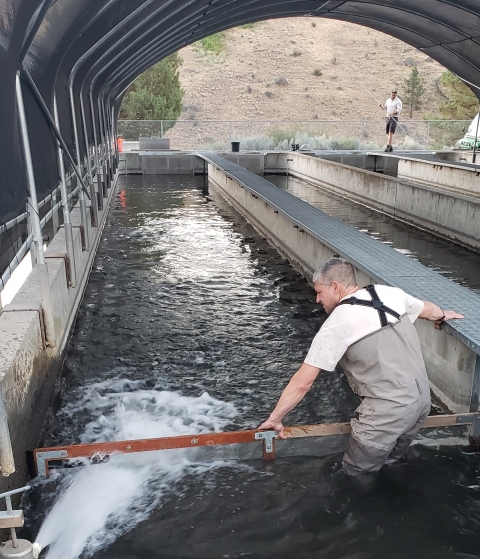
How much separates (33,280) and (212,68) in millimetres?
72504

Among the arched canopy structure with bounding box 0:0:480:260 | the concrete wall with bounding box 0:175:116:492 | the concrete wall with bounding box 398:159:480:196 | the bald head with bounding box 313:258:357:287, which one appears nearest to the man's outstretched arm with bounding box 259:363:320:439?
the bald head with bounding box 313:258:357:287

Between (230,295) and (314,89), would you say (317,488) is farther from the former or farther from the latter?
(314,89)

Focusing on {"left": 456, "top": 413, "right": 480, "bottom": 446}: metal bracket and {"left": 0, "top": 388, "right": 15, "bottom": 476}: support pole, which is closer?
{"left": 0, "top": 388, "right": 15, "bottom": 476}: support pole

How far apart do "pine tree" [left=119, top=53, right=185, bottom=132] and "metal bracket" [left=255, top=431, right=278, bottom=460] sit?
120 ft

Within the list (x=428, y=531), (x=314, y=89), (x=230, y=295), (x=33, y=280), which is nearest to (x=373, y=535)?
(x=428, y=531)

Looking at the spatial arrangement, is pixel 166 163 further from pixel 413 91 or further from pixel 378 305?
pixel 413 91

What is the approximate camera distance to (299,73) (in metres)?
73.1

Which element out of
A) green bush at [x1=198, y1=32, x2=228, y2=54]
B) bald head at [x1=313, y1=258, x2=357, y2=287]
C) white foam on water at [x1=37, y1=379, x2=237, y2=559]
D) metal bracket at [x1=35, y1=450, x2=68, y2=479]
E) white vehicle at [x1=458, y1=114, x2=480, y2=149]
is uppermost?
green bush at [x1=198, y1=32, x2=228, y2=54]

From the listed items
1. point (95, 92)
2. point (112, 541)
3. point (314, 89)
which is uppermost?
point (314, 89)

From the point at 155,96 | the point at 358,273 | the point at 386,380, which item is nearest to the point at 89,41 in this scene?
the point at 358,273

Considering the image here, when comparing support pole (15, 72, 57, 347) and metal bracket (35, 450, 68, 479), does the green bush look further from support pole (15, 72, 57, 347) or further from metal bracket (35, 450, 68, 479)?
metal bracket (35, 450, 68, 479)

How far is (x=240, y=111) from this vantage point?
65.2 m

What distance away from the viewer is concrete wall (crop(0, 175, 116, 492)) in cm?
388

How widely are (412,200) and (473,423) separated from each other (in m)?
10.0
